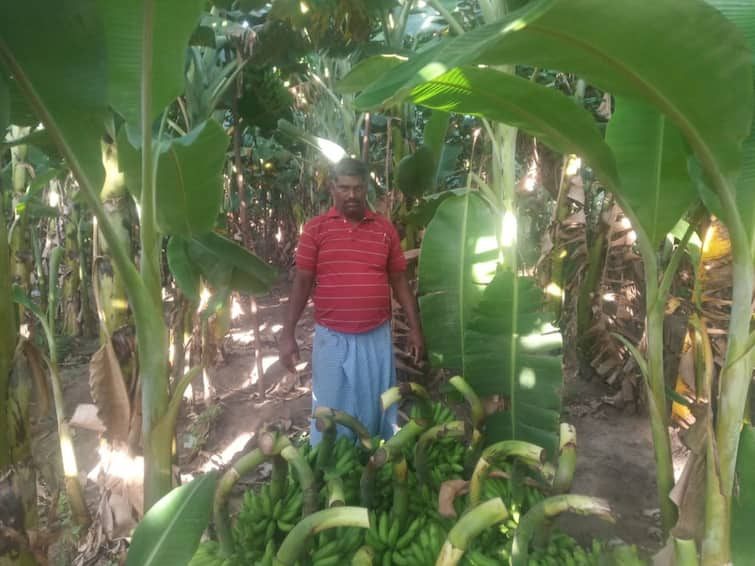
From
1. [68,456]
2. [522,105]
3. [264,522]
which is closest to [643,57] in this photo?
[522,105]

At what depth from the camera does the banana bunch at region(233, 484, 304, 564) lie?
0.98 metres

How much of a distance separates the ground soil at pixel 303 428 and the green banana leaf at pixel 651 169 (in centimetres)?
126

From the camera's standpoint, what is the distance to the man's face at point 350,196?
196 cm

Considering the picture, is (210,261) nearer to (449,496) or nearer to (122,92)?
(122,92)

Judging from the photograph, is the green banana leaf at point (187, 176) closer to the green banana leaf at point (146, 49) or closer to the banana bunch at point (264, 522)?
the green banana leaf at point (146, 49)

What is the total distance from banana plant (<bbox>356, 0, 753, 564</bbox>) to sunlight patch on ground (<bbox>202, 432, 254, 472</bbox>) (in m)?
2.47

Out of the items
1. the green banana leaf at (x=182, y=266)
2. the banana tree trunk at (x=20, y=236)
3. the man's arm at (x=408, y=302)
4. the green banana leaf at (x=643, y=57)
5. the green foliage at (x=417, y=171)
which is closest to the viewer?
the green banana leaf at (x=643, y=57)

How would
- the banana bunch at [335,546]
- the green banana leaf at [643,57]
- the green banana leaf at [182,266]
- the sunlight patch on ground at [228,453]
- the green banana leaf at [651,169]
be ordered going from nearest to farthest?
the green banana leaf at [643,57] → the banana bunch at [335,546] → the green banana leaf at [651,169] → the green banana leaf at [182,266] → the sunlight patch on ground at [228,453]

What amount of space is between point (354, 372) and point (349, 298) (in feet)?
1.02

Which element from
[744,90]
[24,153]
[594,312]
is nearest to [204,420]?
[24,153]

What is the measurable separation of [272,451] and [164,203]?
0.92 metres

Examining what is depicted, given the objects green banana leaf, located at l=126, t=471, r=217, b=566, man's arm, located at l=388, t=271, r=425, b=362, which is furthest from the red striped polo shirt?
green banana leaf, located at l=126, t=471, r=217, b=566

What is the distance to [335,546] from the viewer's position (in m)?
0.90

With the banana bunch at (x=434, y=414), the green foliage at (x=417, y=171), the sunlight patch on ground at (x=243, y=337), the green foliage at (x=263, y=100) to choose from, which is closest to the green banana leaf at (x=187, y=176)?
the banana bunch at (x=434, y=414)
